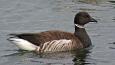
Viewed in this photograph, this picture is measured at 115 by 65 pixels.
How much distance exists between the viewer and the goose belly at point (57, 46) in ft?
59.3

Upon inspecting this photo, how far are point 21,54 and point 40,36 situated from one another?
0.87 meters

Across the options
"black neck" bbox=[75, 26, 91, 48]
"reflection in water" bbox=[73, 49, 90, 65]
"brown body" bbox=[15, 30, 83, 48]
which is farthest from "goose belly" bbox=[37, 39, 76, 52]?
"black neck" bbox=[75, 26, 91, 48]

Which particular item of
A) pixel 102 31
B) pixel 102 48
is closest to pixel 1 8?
pixel 102 31

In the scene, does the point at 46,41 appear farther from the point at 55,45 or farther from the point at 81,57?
the point at 81,57

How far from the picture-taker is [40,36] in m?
18.0

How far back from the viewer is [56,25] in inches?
846

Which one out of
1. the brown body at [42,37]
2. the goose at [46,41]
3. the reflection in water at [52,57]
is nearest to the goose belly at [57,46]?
the goose at [46,41]

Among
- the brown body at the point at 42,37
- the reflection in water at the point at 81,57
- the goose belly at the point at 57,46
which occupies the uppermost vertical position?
the brown body at the point at 42,37

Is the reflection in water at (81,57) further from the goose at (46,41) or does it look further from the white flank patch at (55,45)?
the white flank patch at (55,45)

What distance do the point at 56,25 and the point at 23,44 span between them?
3.89m

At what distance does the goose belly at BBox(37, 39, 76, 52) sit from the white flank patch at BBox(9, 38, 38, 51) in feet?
0.79

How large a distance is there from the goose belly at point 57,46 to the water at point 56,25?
0.30 m

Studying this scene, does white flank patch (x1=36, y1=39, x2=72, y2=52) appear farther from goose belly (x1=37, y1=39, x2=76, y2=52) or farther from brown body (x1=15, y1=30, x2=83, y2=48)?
brown body (x1=15, y1=30, x2=83, y2=48)

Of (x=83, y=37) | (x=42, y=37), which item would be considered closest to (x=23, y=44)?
(x=42, y=37)
